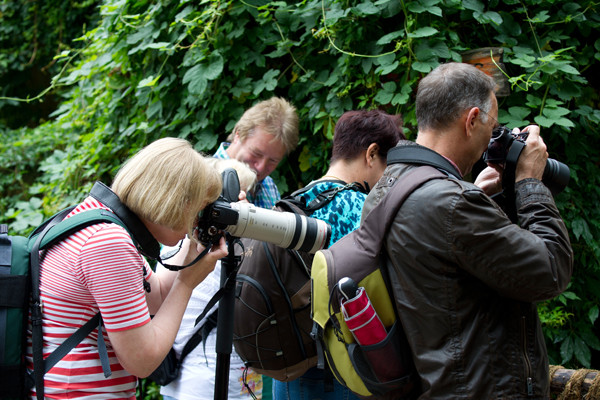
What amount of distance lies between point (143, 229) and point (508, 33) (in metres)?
1.92

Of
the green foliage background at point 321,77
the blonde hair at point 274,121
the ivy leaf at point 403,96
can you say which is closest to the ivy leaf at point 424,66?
the green foliage background at point 321,77

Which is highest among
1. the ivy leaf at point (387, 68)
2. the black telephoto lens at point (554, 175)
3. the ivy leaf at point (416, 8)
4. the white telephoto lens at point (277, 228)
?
the ivy leaf at point (416, 8)

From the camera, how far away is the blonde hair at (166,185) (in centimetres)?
164

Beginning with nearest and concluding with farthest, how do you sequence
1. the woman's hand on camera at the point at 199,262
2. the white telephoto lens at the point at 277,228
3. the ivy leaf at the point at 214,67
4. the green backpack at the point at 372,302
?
1. the green backpack at the point at 372,302
2. the woman's hand on camera at the point at 199,262
3. the white telephoto lens at the point at 277,228
4. the ivy leaf at the point at 214,67

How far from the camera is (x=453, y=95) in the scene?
1740 millimetres

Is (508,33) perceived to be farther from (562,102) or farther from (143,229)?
(143,229)

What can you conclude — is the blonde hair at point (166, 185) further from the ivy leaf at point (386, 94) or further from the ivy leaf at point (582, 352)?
the ivy leaf at point (582, 352)

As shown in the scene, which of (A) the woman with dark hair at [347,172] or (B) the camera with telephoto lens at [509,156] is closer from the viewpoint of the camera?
(B) the camera with telephoto lens at [509,156]

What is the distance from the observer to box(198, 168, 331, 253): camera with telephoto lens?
6.04 ft

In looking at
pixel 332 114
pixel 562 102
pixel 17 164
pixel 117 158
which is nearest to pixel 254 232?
pixel 332 114

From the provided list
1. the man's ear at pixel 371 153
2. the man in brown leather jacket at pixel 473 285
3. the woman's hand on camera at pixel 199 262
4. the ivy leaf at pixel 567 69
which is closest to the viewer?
the man in brown leather jacket at pixel 473 285

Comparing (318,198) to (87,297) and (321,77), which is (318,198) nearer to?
(87,297)

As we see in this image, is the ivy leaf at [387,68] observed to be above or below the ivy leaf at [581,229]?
above

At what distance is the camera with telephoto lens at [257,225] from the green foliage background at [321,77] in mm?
917
